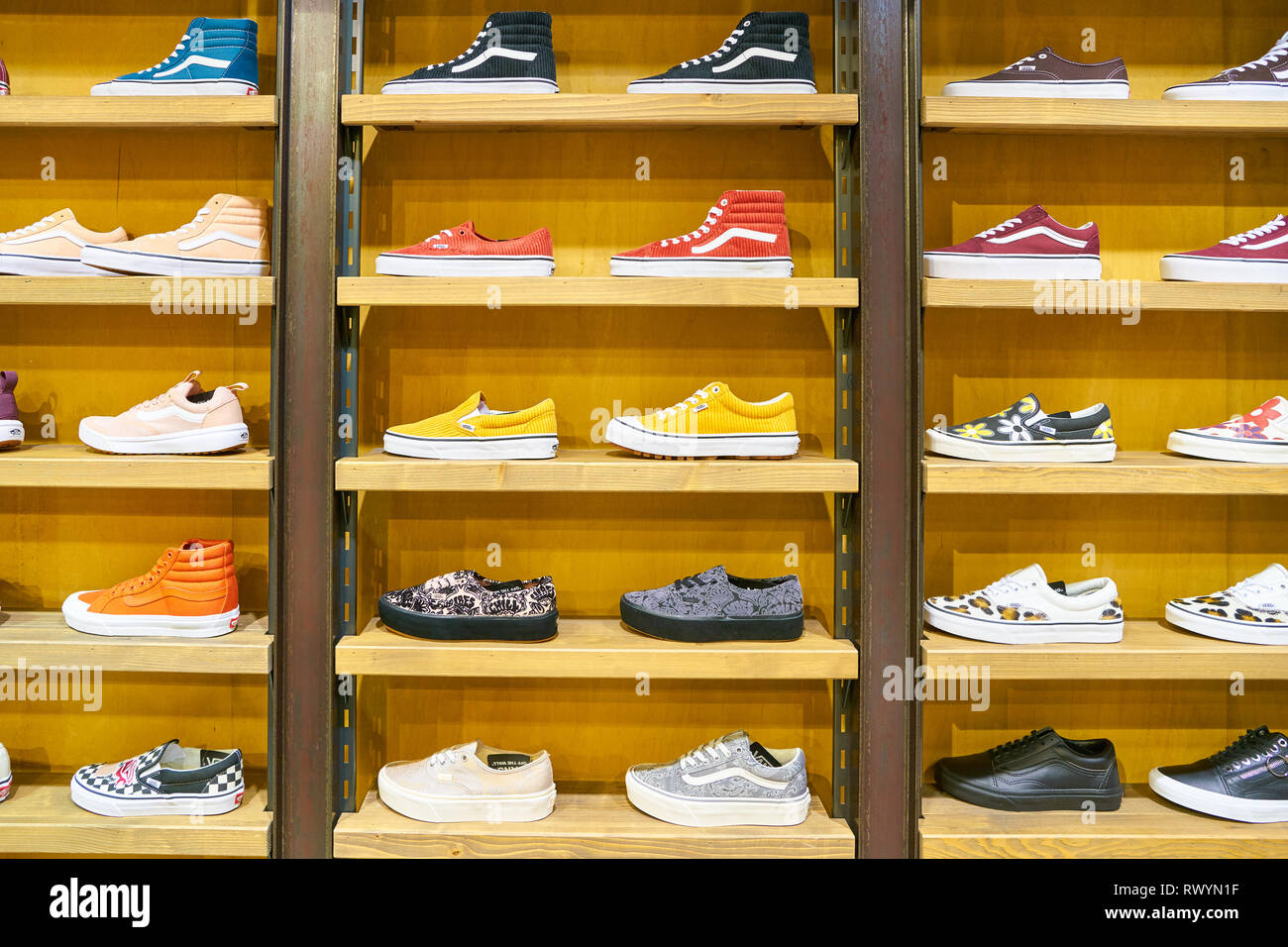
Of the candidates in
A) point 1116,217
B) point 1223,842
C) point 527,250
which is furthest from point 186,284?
point 1223,842

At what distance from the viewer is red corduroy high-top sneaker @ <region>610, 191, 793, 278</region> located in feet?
7.84

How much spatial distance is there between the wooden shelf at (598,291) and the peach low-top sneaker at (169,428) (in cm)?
45

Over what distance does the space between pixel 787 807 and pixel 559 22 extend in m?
2.11

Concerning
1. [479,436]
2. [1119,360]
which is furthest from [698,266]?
[1119,360]

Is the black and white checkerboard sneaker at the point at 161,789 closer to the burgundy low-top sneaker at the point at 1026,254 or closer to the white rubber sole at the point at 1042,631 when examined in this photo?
the white rubber sole at the point at 1042,631

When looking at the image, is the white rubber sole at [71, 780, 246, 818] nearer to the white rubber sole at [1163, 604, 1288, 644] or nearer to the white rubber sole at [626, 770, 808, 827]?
the white rubber sole at [626, 770, 808, 827]

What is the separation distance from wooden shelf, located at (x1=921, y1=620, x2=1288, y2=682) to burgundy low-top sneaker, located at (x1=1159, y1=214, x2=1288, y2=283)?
903 mm

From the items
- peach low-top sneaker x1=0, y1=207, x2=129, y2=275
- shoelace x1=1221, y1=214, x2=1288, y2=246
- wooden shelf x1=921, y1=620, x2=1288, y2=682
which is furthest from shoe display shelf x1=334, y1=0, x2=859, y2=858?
shoelace x1=1221, y1=214, x2=1288, y2=246

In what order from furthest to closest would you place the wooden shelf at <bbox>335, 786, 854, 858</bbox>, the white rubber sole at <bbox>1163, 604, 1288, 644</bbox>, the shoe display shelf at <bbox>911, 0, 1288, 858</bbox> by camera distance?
the shoe display shelf at <bbox>911, 0, 1288, 858</bbox> → the white rubber sole at <bbox>1163, 604, 1288, 644</bbox> → the wooden shelf at <bbox>335, 786, 854, 858</bbox>

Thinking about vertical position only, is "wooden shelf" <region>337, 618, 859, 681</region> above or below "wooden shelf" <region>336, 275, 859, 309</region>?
below

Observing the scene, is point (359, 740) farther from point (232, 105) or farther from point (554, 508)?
point (232, 105)

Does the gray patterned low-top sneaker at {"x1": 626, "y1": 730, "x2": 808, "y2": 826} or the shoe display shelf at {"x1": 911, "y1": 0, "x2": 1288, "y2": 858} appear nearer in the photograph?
the gray patterned low-top sneaker at {"x1": 626, "y1": 730, "x2": 808, "y2": 826}

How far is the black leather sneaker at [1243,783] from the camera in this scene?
2367 mm

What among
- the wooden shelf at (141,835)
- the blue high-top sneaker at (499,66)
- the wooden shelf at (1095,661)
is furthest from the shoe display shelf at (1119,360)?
the wooden shelf at (141,835)
